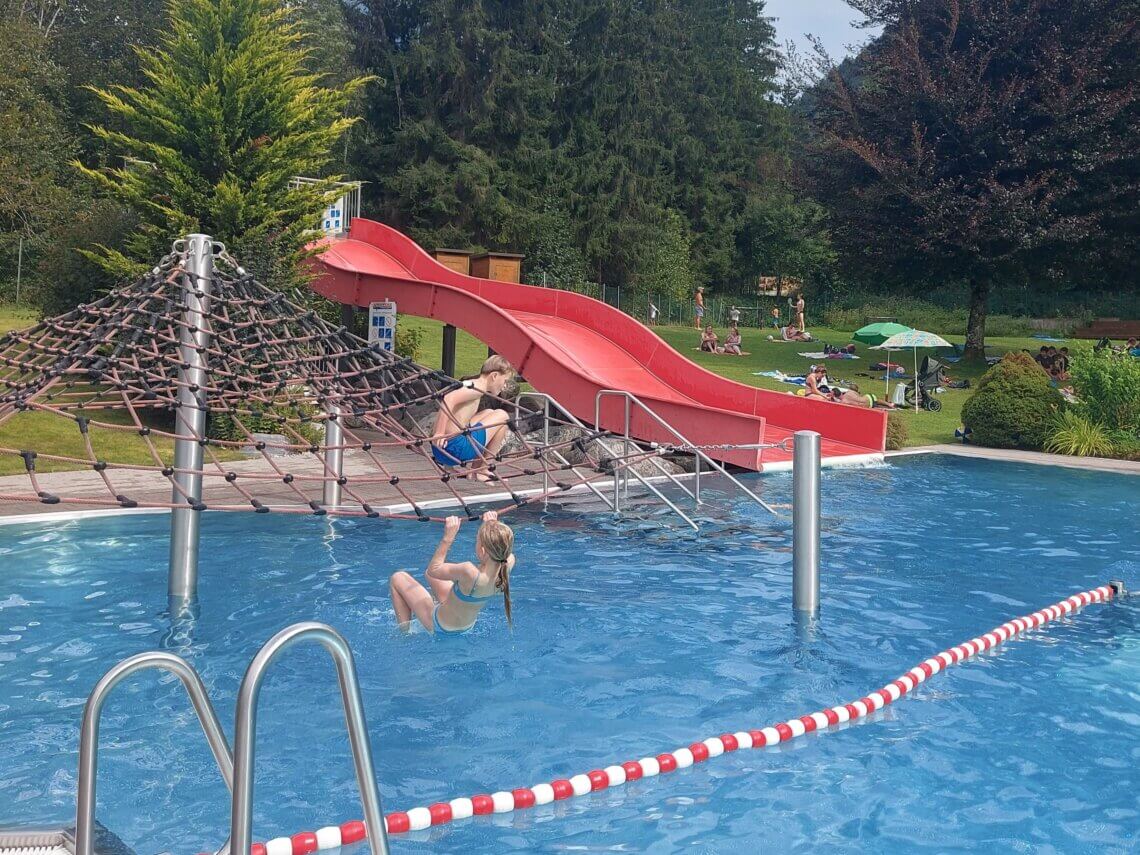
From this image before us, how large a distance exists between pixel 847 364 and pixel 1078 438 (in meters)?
11.1

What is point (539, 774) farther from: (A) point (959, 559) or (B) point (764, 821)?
(A) point (959, 559)

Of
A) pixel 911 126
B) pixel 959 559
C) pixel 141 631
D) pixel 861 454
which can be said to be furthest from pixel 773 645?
pixel 911 126

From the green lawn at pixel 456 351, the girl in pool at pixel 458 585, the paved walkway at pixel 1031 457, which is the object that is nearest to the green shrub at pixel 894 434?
the paved walkway at pixel 1031 457

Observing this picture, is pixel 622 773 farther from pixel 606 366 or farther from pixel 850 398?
pixel 850 398

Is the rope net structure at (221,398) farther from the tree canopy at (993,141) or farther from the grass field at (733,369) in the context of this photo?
the tree canopy at (993,141)

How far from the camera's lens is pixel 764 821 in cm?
552

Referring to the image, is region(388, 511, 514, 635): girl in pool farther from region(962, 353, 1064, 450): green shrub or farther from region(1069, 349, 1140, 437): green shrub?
region(1069, 349, 1140, 437): green shrub

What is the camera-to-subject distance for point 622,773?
5.87 meters

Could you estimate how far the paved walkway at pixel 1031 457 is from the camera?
16344 mm

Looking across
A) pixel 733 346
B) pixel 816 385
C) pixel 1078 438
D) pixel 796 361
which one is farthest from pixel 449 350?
pixel 733 346

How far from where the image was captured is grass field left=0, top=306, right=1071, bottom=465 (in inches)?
572

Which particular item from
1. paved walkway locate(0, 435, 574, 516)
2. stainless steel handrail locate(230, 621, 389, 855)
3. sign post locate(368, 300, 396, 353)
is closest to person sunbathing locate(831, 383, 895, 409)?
Result: paved walkway locate(0, 435, 574, 516)

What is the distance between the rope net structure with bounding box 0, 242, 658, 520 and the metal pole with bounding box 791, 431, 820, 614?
1317mm

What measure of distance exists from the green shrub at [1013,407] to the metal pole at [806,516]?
36.5 feet
